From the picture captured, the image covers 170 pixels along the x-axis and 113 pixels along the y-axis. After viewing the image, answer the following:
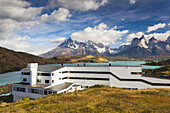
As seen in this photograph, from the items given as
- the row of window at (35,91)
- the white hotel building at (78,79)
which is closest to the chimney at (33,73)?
the white hotel building at (78,79)

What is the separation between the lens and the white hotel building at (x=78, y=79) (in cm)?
4559

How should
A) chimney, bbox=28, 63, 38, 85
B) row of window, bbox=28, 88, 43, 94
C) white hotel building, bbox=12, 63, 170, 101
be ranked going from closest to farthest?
row of window, bbox=28, 88, 43, 94, white hotel building, bbox=12, 63, 170, 101, chimney, bbox=28, 63, 38, 85

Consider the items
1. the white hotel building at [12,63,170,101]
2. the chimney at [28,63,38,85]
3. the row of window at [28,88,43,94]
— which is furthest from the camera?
the chimney at [28,63,38,85]

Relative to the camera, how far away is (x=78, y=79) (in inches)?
2213

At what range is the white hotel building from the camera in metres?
45.6

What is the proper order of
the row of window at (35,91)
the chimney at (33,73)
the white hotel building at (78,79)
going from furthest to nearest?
the chimney at (33,73) < the white hotel building at (78,79) < the row of window at (35,91)

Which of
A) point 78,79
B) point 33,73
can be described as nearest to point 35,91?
point 33,73

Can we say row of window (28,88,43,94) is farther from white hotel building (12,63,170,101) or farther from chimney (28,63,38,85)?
chimney (28,63,38,85)

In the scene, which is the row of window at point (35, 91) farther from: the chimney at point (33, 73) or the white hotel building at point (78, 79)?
the chimney at point (33, 73)

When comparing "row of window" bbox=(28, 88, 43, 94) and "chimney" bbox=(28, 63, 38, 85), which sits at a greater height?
"chimney" bbox=(28, 63, 38, 85)

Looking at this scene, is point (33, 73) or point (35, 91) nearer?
point (35, 91)

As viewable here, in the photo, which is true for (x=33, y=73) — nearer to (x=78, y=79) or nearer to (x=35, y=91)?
(x=35, y=91)

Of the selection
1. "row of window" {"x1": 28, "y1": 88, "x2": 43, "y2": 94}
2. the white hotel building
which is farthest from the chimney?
"row of window" {"x1": 28, "y1": 88, "x2": 43, "y2": 94}

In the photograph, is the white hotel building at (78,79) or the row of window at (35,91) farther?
the white hotel building at (78,79)
